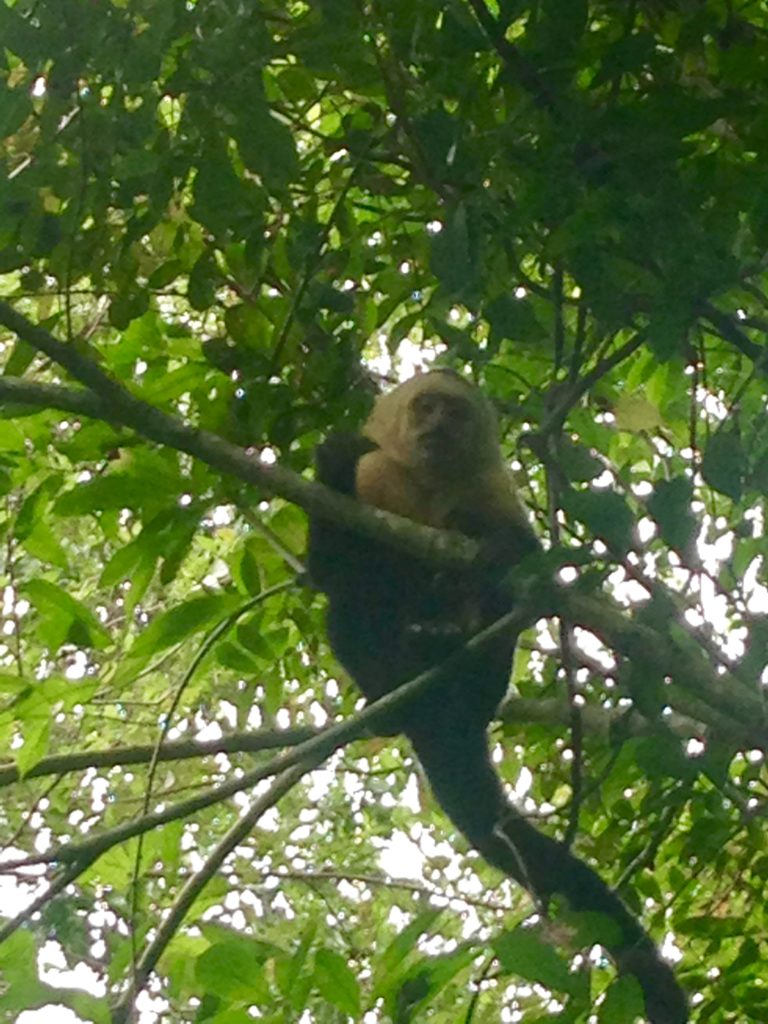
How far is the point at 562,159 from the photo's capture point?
2191 mm

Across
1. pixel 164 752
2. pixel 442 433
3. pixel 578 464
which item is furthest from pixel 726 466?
pixel 442 433

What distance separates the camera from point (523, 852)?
3.31m

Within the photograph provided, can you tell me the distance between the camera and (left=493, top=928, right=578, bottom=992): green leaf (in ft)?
6.43

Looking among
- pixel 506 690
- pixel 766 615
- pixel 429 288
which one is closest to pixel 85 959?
pixel 506 690

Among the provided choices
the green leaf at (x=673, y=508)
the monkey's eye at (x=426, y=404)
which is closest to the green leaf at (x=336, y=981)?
the green leaf at (x=673, y=508)

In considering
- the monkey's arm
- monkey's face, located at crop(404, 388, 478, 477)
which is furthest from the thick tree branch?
monkey's face, located at crop(404, 388, 478, 477)

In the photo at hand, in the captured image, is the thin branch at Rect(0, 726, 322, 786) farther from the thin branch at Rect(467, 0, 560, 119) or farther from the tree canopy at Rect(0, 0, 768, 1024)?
the thin branch at Rect(467, 0, 560, 119)

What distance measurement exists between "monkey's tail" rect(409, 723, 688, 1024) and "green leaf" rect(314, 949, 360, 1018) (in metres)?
0.44

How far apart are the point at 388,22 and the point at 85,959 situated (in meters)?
3.96

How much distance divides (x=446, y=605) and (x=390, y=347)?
2.77 feet

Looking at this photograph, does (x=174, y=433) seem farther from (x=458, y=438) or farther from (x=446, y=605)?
(x=458, y=438)

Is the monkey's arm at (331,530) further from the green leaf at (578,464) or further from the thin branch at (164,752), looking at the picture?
the green leaf at (578,464)

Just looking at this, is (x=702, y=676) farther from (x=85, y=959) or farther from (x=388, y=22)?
(x=85, y=959)

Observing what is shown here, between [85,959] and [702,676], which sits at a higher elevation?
[85,959]
